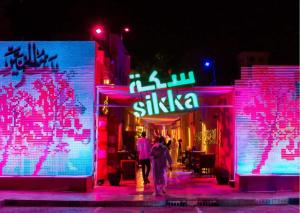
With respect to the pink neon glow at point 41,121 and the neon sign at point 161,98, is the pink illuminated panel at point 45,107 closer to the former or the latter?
the pink neon glow at point 41,121

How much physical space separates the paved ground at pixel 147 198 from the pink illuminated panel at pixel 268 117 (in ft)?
4.31

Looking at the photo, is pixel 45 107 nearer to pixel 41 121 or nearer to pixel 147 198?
pixel 41 121

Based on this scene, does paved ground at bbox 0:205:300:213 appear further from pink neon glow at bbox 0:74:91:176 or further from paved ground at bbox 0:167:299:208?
pink neon glow at bbox 0:74:91:176

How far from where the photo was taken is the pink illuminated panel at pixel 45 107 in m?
16.9

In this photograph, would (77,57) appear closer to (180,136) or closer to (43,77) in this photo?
(43,77)

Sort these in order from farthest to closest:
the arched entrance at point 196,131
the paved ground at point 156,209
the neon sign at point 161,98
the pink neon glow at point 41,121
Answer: the arched entrance at point 196,131 → the pink neon glow at point 41,121 → the neon sign at point 161,98 → the paved ground at point 156,209

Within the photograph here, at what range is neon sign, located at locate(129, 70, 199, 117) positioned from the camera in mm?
16766

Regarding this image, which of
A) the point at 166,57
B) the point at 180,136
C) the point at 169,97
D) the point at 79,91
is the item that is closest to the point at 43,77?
the point at 79,91

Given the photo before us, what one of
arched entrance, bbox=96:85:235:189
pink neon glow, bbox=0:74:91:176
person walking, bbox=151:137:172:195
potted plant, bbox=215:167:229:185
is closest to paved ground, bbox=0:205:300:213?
person walking, bbox=151:137:172:195

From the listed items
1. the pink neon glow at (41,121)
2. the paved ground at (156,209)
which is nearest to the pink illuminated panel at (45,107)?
the pink neon glow at (41,121)

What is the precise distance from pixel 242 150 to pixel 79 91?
5.64m

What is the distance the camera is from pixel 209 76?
30.3 m

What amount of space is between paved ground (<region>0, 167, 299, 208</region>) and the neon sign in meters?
2.65

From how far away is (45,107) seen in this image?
55.7 feet
